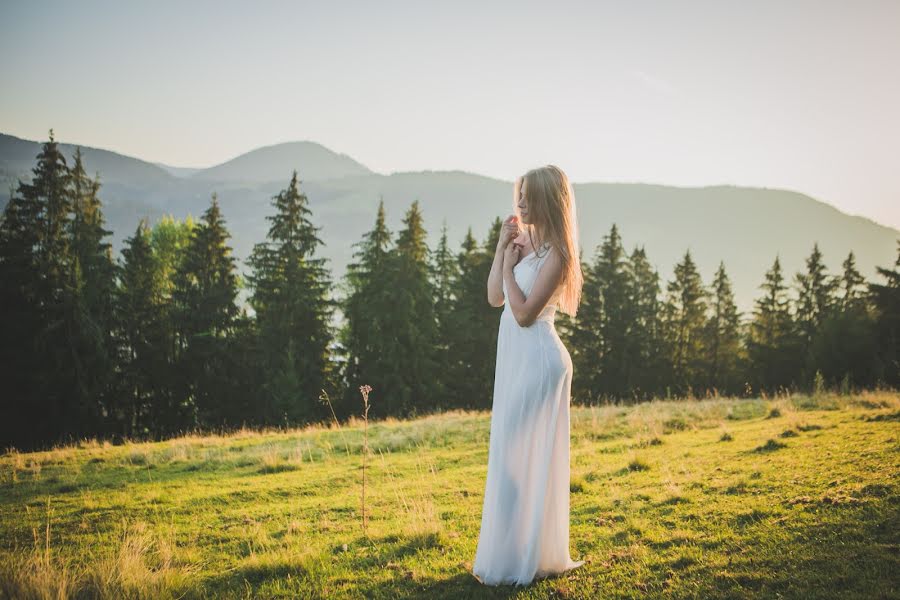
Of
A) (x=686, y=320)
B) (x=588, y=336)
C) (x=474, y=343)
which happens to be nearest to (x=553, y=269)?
(x=474, y=343)

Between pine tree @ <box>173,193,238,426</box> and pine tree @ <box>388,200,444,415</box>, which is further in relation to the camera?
pine tree @ <box>388,200,444,415</box>

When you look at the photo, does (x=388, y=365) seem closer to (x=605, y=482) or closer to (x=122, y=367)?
(x=122, y=367)

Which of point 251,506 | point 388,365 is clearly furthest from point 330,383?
point 251,506

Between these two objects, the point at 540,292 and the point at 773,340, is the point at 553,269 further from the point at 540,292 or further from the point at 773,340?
the point at 773,340

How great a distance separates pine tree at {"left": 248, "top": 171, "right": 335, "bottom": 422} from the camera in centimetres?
3328

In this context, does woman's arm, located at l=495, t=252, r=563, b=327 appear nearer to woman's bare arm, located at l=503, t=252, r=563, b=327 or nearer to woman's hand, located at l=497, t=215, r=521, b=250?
woman's bare arm, located at l=503, t=252, r=563, b=327

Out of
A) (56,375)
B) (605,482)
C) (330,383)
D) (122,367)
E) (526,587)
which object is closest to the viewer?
(526,587)

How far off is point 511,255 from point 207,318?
34014 millimetres

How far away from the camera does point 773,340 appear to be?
46.0 meters

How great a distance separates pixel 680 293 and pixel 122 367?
1778 inches

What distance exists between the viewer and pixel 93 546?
6156 millimetres

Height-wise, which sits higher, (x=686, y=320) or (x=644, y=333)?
(x=686, y=320)

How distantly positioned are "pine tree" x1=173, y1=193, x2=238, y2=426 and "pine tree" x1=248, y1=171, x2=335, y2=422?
7.36 ft

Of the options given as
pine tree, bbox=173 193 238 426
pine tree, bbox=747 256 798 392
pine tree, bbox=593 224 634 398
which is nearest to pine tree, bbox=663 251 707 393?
pine tree, bbox=747 256 798 392
